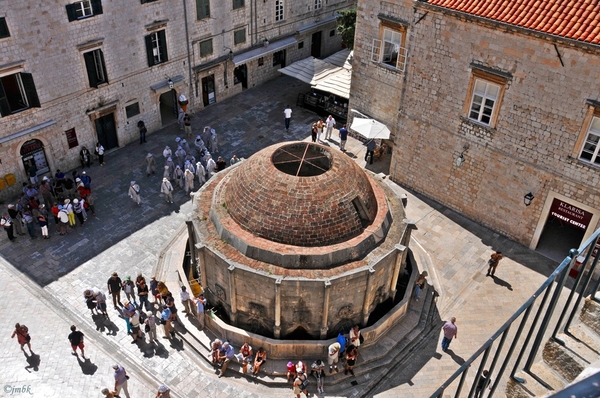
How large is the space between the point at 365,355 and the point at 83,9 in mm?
20005

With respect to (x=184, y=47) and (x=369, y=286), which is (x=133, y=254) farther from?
(x=184, y=47)

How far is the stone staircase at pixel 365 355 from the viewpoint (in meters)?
17.6

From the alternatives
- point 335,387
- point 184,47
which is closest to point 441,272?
point 335,387

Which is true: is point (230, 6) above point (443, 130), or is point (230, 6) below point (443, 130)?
above

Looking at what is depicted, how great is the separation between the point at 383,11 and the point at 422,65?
3873 mm

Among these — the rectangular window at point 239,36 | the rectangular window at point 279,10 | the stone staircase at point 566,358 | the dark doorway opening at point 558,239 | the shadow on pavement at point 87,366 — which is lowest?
the shadow on pavement at point 87,366

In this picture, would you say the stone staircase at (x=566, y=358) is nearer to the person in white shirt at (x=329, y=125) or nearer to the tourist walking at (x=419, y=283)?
the tourist walking at (x=419, y=283)

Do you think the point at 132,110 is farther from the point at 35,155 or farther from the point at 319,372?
the point at 319,372

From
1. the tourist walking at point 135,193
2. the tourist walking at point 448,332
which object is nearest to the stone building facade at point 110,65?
the tourist walking at point 135,193

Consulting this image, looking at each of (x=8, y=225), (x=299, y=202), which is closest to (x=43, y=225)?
(x=8, y=225)

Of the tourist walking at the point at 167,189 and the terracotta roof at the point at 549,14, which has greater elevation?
the terracotta roof at the point at 549,14

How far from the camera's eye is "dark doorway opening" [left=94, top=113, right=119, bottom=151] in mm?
28047

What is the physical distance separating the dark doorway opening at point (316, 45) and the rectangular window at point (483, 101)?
65.0 feet

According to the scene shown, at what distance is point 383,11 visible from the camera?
25.3 m
